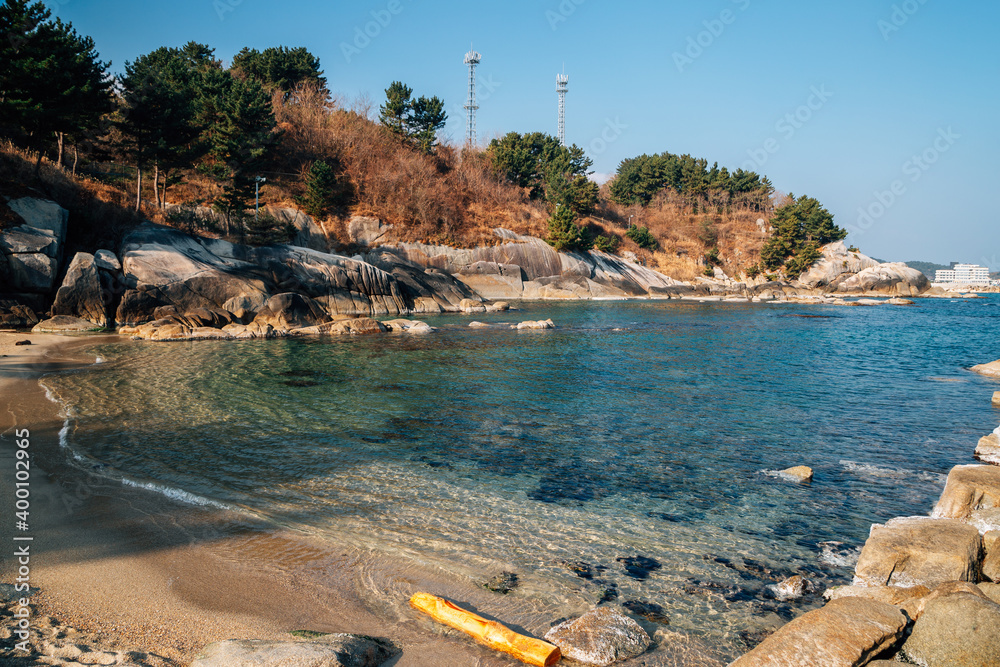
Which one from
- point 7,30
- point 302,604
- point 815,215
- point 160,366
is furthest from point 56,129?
point 815,215

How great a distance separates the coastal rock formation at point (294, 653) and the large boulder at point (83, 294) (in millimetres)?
27197

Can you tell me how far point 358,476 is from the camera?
855cm

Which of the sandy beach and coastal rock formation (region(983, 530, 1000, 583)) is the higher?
coastal rock formation (region(983, 530, 1000, 583))

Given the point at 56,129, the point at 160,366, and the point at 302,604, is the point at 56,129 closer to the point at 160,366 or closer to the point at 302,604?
the point at 160,366

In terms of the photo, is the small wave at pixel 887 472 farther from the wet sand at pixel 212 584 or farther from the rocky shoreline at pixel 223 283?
the rocky shoreline at pixel 223 283

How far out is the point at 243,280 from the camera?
28.9 meters

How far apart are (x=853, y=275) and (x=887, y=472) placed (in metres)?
77.0

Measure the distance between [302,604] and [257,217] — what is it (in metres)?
40.0

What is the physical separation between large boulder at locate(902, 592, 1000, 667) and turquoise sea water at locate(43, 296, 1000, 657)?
130 cm

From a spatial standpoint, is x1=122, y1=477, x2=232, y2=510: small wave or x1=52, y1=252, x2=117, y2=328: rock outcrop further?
x1=52, y1=252, x2=117, y2=328: rock outcrop

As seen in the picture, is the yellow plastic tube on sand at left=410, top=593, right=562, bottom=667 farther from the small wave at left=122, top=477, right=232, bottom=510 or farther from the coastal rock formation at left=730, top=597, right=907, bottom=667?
the small wave at left=122, top=477, right=232, bottom=510

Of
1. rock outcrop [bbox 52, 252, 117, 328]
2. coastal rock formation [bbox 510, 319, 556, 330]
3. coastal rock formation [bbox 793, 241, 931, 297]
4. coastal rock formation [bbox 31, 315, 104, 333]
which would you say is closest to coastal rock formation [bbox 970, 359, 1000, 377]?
coastal rock formation [bbox 510, 319, 556, 330]

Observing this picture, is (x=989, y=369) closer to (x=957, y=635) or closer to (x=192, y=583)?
(x=957, y=635)

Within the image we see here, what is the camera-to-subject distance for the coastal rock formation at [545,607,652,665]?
429cm
